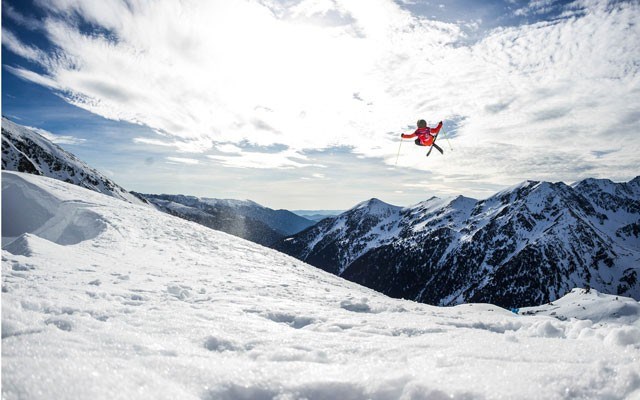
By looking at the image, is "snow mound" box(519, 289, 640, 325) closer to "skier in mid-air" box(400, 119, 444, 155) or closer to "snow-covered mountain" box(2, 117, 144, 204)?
"skier in mid-air" box(400, 119, 444, 155)

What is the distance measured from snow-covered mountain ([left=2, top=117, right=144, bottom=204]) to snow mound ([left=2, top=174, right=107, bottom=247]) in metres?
96.7

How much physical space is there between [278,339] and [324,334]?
101 centimetres

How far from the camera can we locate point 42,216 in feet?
67.5

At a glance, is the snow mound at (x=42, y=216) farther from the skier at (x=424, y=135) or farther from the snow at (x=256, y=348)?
the skier at (x=424, y=135)

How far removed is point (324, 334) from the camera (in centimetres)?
590

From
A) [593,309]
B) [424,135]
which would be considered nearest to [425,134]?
[424,135]

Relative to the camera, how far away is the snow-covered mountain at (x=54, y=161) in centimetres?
11225

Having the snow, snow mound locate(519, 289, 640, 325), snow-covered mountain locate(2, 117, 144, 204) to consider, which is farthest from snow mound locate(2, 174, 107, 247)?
snow-covered mountain locate(2, 117, 144, 204)

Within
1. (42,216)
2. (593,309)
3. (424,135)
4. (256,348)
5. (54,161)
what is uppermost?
(54,161)

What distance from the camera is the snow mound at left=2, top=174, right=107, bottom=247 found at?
17.9 meters

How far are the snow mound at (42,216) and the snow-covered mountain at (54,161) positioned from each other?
317ft

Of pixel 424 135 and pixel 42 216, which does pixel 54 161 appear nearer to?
pixel 42 216

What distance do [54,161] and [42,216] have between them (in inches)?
5124

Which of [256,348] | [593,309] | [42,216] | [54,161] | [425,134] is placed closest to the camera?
[256,348]
